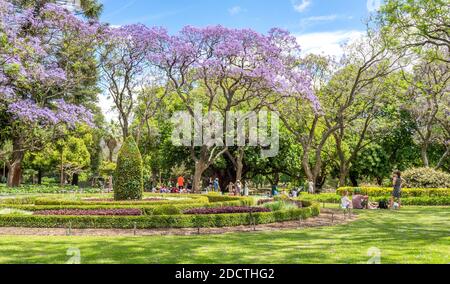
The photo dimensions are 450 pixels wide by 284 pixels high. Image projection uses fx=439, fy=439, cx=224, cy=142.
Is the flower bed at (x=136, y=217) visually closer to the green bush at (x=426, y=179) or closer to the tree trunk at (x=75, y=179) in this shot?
the green bush at (x=426, y=179)

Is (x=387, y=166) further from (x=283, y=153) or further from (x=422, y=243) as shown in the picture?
(x=422, y=243)

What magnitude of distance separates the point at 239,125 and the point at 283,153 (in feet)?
31.8

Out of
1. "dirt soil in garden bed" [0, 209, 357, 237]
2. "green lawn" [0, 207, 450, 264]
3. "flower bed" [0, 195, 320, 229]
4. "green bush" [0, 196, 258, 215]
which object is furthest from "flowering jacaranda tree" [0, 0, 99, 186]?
"green lawn" [0, 207, 450, 264]

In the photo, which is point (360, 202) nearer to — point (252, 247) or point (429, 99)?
point (429, 99)

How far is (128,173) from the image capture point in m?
19.8

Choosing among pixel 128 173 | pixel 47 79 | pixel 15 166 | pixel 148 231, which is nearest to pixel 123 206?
pixel 128 173

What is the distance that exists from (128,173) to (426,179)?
19.6 m

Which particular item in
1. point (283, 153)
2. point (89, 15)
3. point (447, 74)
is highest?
point (89, 15)

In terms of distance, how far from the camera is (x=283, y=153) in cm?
4266

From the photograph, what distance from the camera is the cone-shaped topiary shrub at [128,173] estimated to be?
64.5 ft

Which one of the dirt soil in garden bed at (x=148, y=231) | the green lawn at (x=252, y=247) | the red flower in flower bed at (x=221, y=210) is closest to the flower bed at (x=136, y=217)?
the red flower in flower bed at (x=221, y=210)

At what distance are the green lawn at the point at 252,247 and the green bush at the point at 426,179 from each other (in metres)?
15.8

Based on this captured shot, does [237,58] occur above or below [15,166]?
above

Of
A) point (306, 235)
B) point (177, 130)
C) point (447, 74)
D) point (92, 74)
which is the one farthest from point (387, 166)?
point (306, 235)
